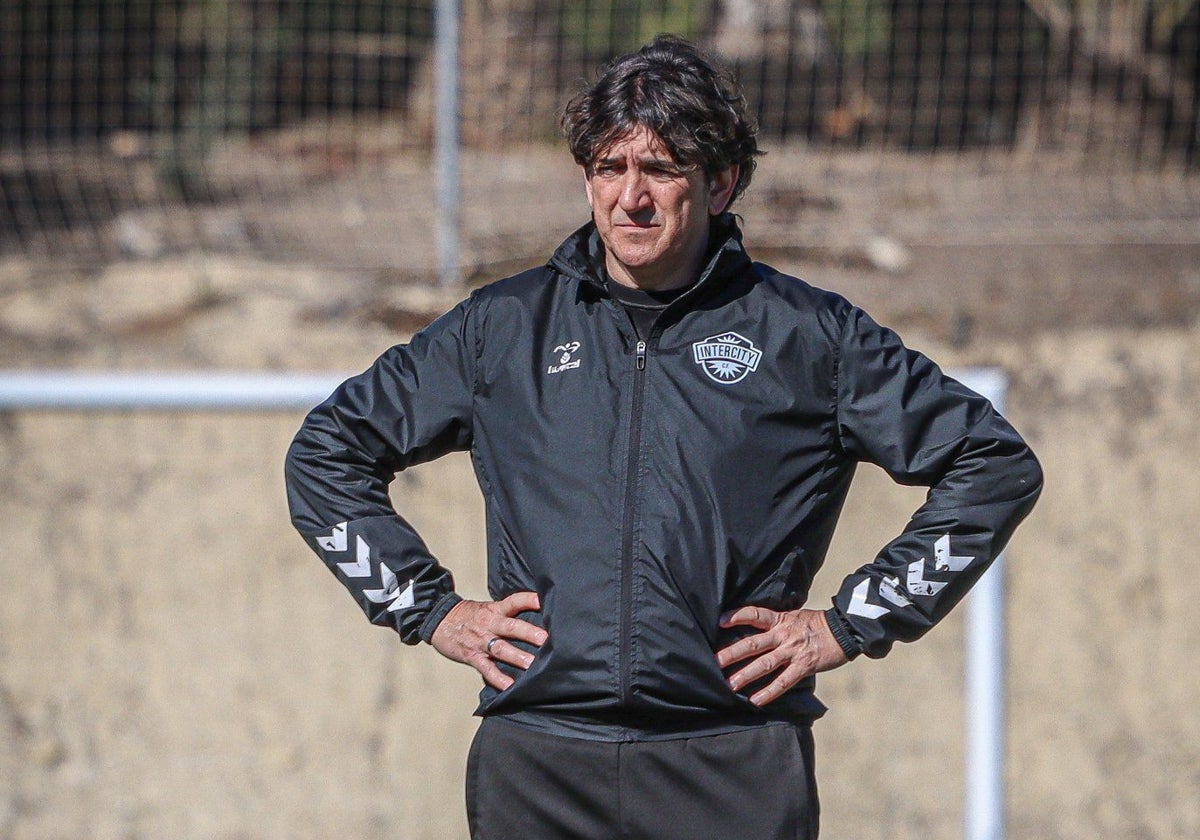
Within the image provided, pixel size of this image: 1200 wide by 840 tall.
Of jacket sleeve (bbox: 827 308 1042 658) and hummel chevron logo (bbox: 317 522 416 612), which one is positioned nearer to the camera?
jacket sleeve (bbox: 827 308 1042 658)

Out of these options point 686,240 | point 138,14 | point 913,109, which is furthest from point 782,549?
point 138,14

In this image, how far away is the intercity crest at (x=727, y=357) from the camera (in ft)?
7.41

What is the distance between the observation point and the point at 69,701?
467cm

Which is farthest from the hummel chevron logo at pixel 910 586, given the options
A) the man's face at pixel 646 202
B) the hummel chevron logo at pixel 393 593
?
the hummel chevron logo at pixel 393 593

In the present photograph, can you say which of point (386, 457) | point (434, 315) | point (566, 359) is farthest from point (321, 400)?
point (566, 359)

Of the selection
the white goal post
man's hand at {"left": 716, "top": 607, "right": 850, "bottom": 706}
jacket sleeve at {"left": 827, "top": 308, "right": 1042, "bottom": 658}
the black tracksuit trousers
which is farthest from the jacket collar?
the white goal post

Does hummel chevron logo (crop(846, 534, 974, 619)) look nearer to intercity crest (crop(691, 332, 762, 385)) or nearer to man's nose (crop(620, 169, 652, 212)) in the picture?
intercity crest (crop(691, 332, 762, 385))

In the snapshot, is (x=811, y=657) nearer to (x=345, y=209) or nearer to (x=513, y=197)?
(x=513, y=197)

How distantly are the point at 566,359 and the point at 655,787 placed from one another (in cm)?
71

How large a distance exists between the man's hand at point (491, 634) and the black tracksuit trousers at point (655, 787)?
11 centimetres

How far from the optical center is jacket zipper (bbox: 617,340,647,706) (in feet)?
7.14

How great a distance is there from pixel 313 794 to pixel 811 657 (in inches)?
109

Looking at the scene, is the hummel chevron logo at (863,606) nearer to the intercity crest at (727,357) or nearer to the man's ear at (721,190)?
the intercity crest at (727,357)

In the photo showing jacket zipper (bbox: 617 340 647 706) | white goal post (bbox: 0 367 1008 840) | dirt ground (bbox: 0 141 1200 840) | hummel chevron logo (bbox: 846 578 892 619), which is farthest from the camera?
dirt ground (bbox: 0 141 1200 840)
